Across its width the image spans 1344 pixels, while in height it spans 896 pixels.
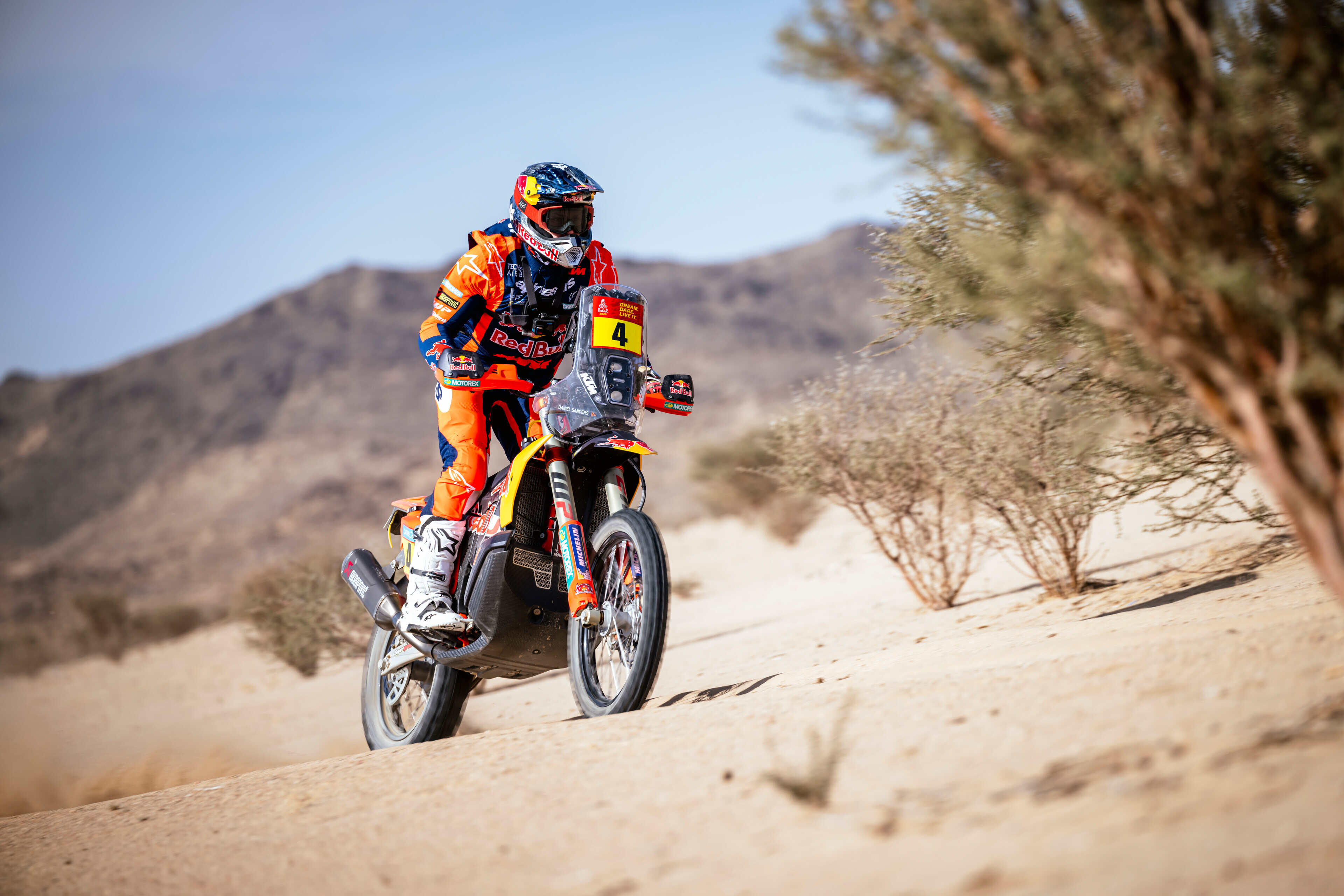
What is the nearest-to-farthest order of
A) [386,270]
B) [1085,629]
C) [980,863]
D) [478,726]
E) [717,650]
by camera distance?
[980,863]
[1085,629]
[478,726]
[717,650]
[386,270]

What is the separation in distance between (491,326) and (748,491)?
660 inches

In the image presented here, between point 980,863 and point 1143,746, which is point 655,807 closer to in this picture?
point 980,863

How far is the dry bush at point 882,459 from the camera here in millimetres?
8258

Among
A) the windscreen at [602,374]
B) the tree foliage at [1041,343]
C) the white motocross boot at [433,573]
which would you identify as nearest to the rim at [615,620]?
the windscreen at [602,374]

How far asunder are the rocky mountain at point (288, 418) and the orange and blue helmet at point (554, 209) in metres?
28.6

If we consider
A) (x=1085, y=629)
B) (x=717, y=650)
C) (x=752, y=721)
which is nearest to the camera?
(x=752, y=721)

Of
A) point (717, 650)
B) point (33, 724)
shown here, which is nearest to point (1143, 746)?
point (717, 650)

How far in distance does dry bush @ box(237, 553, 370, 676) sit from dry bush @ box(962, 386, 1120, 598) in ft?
23.2

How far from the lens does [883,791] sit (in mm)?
2557

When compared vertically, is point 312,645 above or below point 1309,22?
below

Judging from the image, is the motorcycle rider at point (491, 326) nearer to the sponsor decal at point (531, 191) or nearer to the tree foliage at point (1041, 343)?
the sponsor decal at point (531, 191)

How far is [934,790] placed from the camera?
2479 mm

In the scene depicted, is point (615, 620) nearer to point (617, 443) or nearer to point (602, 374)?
point (617, 443)

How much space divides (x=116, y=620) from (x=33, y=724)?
12.0m
